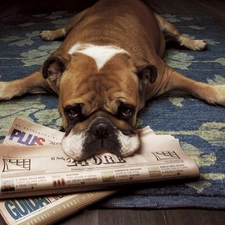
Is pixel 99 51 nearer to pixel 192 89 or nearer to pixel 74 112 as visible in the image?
pixel 74 112

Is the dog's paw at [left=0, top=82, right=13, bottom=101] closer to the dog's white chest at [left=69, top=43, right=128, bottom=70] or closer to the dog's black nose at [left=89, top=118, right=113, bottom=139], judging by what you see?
the dog's white chest at [left=69, top=43, right=128, bottom=70]

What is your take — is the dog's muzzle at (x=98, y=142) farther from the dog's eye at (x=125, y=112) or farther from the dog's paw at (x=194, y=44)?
the dog's paw at (x=194, y=44)

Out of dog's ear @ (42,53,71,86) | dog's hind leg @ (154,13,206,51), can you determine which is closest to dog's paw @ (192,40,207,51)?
dog's hind leg @ (154,13,206,51)

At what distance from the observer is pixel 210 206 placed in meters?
1.09

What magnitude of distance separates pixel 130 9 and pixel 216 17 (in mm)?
1963

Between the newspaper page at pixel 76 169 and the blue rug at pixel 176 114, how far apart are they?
2.6 inches

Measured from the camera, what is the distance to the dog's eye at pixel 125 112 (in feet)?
4.30

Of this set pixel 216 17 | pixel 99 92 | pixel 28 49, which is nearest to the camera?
pixel 99 92

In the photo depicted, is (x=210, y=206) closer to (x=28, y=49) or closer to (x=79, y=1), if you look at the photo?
(x=28, y=49)

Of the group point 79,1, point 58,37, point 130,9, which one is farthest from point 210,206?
point 79,1

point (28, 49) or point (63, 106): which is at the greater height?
point (63, 106)

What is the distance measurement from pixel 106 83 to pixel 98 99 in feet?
0.24

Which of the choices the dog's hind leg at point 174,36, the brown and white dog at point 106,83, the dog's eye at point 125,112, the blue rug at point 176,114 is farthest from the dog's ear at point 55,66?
the dog's hind leg at point 174,36

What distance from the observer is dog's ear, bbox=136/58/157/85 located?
141 cm
